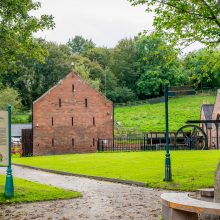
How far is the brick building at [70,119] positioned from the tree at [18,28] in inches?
1141

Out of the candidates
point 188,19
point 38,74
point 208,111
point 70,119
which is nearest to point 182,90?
point 188,19

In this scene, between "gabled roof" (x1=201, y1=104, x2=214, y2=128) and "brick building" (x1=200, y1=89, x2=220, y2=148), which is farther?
"gabled roof" (x1=201, y1=104, x2=214, y2=128)

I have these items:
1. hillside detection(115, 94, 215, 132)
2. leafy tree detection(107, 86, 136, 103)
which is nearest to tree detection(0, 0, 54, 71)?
hillside detection(115, 94, 215, 132)

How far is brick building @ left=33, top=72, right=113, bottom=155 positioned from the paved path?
1197 inches

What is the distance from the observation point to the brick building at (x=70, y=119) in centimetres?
4659

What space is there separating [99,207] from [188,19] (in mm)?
9465

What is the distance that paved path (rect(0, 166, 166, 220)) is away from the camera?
1105cm

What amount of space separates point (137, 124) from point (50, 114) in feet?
73.2

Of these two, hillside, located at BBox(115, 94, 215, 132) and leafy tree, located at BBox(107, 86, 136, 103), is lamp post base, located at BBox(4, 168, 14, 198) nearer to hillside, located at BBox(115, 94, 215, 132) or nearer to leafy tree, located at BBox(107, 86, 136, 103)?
hillside, located at BBox(115, 94, 215, 132)

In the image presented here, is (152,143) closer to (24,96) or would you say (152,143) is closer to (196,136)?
(196,136)

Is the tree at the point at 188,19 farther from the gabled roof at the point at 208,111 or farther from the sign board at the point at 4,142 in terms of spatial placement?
the gabled roof at the point at 208,111

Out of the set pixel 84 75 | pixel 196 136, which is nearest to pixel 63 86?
pixel 196 136

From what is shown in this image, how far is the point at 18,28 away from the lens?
17.3 meters

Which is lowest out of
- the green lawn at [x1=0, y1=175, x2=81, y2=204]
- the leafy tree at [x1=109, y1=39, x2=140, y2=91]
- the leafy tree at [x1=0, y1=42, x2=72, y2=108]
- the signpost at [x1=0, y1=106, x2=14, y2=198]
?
the green lawn at [x1=0, y1=175, x2=81, y2=204]
